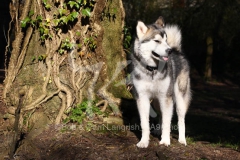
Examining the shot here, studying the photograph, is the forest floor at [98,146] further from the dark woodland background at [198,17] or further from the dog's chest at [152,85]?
the dark woodland background at [198,17]

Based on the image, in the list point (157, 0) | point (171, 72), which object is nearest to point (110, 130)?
point (171, 72)

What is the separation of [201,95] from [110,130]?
11.4 metres

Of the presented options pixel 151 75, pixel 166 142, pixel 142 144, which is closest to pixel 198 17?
pixel 151 75

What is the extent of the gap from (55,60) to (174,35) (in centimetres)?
189

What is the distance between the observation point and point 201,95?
16.1m

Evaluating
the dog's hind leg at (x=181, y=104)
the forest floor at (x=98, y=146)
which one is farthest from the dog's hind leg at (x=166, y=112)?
the dog's hind leg at (x=181, y=104)

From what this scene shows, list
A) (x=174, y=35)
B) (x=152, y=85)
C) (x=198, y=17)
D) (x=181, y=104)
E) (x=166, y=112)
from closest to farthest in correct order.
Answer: (x=152, y=85)
(x=166, y=112)
(x=181, y=104)
(x=174, y=35)
(x=198, y=17)

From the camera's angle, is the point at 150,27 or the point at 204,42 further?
the point at 204,42

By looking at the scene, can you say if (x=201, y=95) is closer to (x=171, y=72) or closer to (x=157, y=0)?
(x=157, y=0)

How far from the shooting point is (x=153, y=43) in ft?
16.2

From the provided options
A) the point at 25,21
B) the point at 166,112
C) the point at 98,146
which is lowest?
the point at 98,146

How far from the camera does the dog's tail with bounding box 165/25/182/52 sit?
568 cm

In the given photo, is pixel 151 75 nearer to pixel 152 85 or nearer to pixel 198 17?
pixel 152 85

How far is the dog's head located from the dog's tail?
60 centimetres
